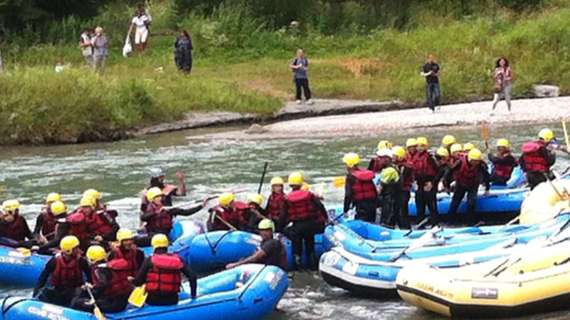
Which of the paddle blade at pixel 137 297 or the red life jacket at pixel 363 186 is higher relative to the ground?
the red life jacket at pixel 363 186

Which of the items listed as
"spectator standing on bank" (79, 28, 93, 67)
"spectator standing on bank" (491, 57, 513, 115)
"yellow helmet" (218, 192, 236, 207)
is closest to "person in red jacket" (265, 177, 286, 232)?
"yellow helmet" (218, 192, 236, 207)

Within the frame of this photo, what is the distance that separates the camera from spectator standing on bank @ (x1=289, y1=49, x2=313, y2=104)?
100 feet

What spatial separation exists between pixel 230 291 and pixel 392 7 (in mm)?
31924

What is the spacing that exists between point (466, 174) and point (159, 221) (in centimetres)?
475

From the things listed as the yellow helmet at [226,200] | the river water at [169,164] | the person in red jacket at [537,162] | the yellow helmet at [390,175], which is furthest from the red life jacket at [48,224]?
the person in red jacket at [537,162]

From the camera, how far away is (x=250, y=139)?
2795 centimetres

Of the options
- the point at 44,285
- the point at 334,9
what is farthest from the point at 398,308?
the point at 334,9

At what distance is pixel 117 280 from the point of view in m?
11.8

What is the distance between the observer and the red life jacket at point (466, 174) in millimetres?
16641

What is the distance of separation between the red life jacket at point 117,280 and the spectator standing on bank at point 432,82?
17.8m

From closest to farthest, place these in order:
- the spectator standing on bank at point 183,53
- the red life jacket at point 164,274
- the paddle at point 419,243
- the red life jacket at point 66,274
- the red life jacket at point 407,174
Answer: the red life jacket at point 164,274, the red life jacket at point 66,274, the paddle at point 419,243, the red life jacket at point 407,174, the spectator standing on bank at point 183,53

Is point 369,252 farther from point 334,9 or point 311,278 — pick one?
point 334,9

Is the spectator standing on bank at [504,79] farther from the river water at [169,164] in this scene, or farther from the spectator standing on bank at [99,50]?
the spectator standing on bank at [99,50]

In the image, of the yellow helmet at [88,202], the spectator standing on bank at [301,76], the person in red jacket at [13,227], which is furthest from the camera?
the spectator standing on bank at [301,76]
